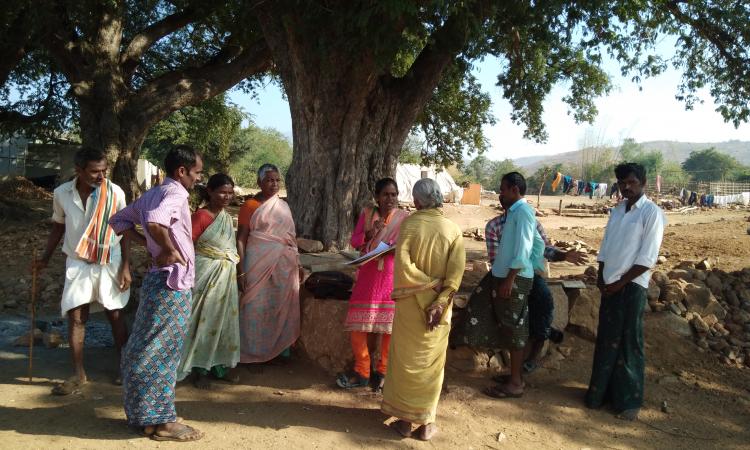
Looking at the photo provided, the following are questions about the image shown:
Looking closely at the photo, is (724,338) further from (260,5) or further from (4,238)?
(4,238)

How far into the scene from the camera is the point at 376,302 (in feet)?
13.6

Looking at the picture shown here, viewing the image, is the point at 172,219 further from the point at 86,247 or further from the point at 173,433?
the point at 173,433

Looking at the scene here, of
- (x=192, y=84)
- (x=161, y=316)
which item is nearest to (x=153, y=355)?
(x=161, y=316)

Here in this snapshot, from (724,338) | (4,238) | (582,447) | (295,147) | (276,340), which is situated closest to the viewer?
(582,447)

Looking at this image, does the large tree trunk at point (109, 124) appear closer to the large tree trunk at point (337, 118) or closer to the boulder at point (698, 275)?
the large tree trunk at point (337, 118)

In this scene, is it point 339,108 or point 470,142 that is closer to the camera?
point 339,108

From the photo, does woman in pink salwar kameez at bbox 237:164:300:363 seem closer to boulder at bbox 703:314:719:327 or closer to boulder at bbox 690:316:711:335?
boulder at bbox 690:316:711:335

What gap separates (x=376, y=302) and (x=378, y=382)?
0.66 m

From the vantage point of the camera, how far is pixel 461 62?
23.5ft

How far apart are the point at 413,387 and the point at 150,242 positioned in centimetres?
187

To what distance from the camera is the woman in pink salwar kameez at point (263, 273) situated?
439cm

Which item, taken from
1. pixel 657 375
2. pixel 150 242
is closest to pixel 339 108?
pixel 150 242

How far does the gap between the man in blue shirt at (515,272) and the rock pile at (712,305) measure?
7.34 feet

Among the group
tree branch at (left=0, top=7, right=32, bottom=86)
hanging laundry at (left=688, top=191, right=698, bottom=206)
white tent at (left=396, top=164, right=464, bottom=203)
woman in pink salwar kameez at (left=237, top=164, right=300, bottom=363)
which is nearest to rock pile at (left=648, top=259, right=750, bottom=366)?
woman in pink salwar kameez at (left=237, top=164, right=300, bottom=363)
